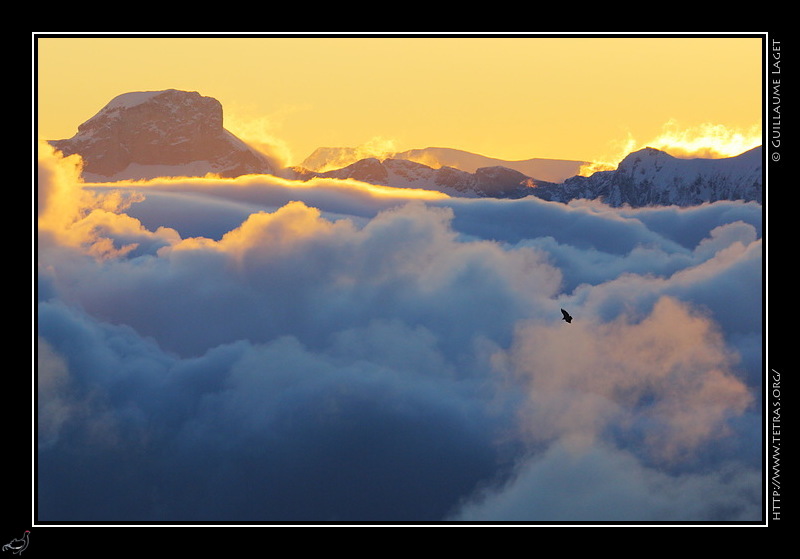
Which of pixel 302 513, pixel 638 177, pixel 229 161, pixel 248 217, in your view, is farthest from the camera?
pixel 638 177

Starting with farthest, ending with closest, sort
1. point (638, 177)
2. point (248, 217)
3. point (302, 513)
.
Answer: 1. point (638, 177)
2. point (248, 217)
3. point (302, 513)

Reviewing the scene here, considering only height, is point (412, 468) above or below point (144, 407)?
below
